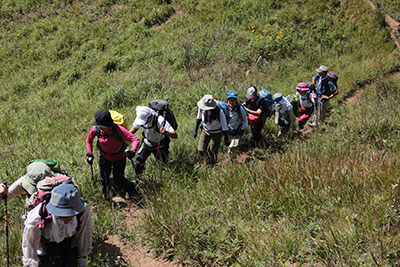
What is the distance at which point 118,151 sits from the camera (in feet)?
16.1

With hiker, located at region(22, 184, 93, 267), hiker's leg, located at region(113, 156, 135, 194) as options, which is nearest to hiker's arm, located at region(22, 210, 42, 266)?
hiker, located at region(22, 184, 93, 267)

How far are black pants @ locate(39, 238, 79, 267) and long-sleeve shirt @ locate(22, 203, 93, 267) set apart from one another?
63mm

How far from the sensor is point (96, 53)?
15.7 m

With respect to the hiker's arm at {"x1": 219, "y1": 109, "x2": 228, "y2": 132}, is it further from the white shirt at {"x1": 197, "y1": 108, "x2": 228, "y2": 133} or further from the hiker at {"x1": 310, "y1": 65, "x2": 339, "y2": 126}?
the hiker at {"x1": 310, "y1": 65, "x2": 339, "y2": 126}

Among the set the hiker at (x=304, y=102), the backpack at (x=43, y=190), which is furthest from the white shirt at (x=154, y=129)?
the hiker at (x=304, y=102)

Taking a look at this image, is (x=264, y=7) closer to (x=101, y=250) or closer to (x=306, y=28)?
(x=306, y=28)

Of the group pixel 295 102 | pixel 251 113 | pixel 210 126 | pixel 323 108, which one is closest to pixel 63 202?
pixel 210 126

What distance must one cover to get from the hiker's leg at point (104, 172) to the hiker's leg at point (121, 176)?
0.43 feet

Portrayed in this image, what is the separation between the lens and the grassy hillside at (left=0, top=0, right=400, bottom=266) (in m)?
3.55

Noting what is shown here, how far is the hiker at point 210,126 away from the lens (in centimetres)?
568

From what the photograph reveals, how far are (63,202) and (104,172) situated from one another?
2369 mm

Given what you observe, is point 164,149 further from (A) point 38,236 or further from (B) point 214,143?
(A) point 38,236

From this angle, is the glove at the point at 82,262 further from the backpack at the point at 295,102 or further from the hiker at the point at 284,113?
the backpack at the point at 295,102

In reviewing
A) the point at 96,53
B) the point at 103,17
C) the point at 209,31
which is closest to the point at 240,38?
the point at 209,31
